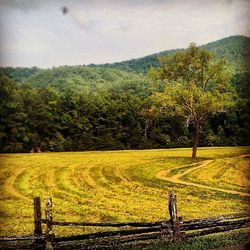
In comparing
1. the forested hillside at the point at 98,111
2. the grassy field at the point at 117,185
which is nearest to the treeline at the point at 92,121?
the forested hillside at the point at 98,111

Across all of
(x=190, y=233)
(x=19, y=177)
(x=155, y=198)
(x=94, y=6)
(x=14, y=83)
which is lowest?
(x=190, y=233)

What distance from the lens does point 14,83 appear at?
5125mm

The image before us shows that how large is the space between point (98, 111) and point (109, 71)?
482 mm

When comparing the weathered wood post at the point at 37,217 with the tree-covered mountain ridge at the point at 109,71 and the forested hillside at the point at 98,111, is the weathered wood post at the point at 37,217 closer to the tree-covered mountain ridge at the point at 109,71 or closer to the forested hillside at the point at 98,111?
the forested hillside at the point at 98,111

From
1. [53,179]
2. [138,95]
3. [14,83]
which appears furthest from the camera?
[138,95]

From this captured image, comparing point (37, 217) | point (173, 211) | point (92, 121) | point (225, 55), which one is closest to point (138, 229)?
point (173, 211)

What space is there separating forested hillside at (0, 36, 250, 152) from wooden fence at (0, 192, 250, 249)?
26.0 inches

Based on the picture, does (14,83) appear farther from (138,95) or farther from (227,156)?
(227,156)

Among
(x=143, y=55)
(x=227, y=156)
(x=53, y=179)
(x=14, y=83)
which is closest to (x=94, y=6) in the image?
(x=143, y=55)

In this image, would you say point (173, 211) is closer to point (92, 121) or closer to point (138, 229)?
point (138, 229)

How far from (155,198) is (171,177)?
34 centimetres

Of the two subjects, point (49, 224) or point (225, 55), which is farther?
point (225, 55)

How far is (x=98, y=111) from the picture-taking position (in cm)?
566

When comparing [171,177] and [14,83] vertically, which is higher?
[14,83]
